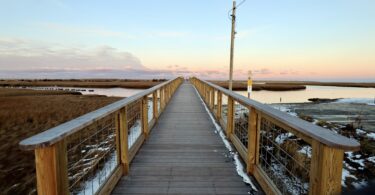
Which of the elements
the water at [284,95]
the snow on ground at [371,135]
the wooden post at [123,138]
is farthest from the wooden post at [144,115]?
the water at [284,95]

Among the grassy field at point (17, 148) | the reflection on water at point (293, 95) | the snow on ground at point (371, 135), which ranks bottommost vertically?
the reflection on water at point (293, 95)

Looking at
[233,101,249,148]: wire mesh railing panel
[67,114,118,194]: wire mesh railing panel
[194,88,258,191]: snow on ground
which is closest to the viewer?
[67,114,118,194]: wire mesh railing panel

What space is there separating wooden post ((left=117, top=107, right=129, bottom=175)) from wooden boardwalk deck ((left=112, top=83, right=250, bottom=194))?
142 mm

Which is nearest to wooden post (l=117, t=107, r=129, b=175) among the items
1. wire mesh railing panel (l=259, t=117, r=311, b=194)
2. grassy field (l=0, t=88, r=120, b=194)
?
wire mesh railing panel (l=259, t=117, r=311, b=194)

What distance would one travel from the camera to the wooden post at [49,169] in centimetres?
149

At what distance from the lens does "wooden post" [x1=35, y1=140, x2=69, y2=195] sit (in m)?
1.49

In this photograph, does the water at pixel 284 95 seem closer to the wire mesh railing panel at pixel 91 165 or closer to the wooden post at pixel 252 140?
the wire mesh railing panel at pixel 91 165

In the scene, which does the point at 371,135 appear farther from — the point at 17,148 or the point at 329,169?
the point at 17,148

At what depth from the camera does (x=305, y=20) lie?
14312 mm

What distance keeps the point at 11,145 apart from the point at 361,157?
1044 cm

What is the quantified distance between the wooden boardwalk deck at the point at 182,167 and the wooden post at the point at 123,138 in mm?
142

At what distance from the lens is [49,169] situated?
153 centimetres

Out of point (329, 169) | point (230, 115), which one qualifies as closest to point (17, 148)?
point (230, 115)

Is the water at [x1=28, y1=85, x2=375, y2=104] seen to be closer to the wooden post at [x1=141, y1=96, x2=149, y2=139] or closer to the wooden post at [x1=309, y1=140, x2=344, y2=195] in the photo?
the wooden post at [x1=141, y1=96, x2=149, y2=139]
